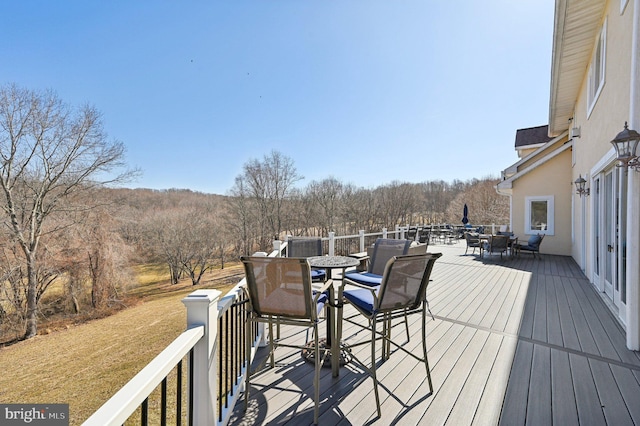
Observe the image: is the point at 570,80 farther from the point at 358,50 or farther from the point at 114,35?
the point at 114,35

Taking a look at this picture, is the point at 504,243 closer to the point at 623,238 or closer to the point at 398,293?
the point at 623,238

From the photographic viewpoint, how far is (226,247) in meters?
24.8

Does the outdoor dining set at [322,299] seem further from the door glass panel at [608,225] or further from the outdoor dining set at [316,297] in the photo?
the door glass panel at [608,225]

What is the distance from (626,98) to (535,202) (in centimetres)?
731

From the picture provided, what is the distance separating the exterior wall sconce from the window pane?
764 centimetres

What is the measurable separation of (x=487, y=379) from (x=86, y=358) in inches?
474

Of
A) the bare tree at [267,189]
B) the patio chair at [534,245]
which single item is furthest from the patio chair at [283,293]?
the bare tree at [267,189]

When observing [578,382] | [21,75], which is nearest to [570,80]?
[578,382]

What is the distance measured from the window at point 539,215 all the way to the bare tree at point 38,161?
19036mm

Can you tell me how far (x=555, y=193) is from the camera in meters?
9.20

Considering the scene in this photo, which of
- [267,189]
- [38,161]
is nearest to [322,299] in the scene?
[38,161]

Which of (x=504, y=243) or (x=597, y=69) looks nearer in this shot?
(x=597, y=69)

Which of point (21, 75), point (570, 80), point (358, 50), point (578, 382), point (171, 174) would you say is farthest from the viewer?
point (171, 174)

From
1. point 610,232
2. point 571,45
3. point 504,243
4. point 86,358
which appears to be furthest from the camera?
point 86,358
